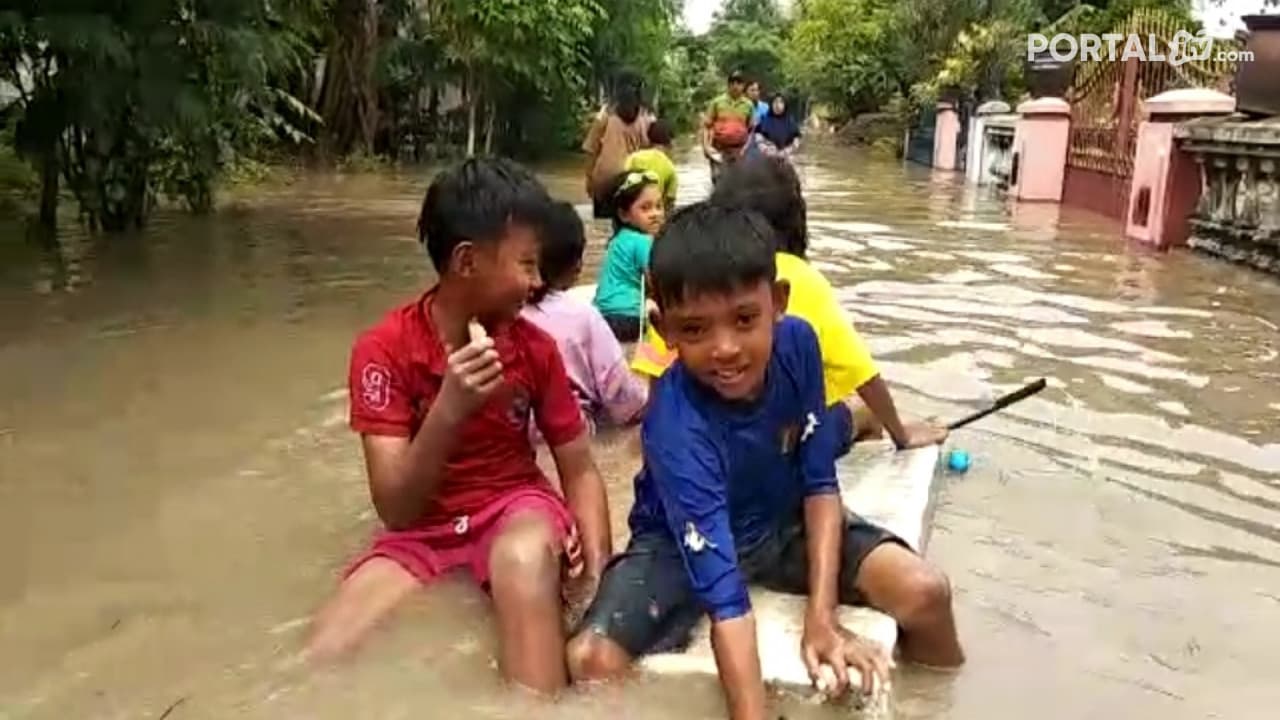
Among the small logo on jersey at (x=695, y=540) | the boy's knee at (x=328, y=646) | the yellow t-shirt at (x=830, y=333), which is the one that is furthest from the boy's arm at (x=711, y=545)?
the yellow t-shirt at (x=830, y=333)

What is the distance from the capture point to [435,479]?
308cm

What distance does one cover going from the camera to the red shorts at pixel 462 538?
3.23 meters

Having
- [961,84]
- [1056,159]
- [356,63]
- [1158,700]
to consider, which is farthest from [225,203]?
[961,84]

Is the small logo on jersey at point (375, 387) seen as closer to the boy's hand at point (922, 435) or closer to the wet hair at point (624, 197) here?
the boy's hand at point (922, 435)

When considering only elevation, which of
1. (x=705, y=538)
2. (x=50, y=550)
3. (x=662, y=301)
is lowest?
(x=50, y=550)

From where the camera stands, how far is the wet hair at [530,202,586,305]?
10.5ft

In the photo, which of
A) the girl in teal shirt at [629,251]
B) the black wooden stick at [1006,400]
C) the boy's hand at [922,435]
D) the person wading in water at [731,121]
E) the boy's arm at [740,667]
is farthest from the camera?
the person wading in water at [731,121]

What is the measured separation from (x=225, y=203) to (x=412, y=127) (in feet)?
37.0

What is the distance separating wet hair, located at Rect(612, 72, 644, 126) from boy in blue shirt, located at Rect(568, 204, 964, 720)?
8.04 metres

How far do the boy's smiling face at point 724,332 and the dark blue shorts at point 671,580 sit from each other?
44 cm

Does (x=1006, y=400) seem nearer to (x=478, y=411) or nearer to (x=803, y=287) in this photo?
(x=803, y=287)

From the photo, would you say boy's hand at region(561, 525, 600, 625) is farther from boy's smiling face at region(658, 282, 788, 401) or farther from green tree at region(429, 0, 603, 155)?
green tree at region(429, 0, 603, 155)

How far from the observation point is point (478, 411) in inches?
123

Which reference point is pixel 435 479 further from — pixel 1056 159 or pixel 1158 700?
pixel 1056 159
